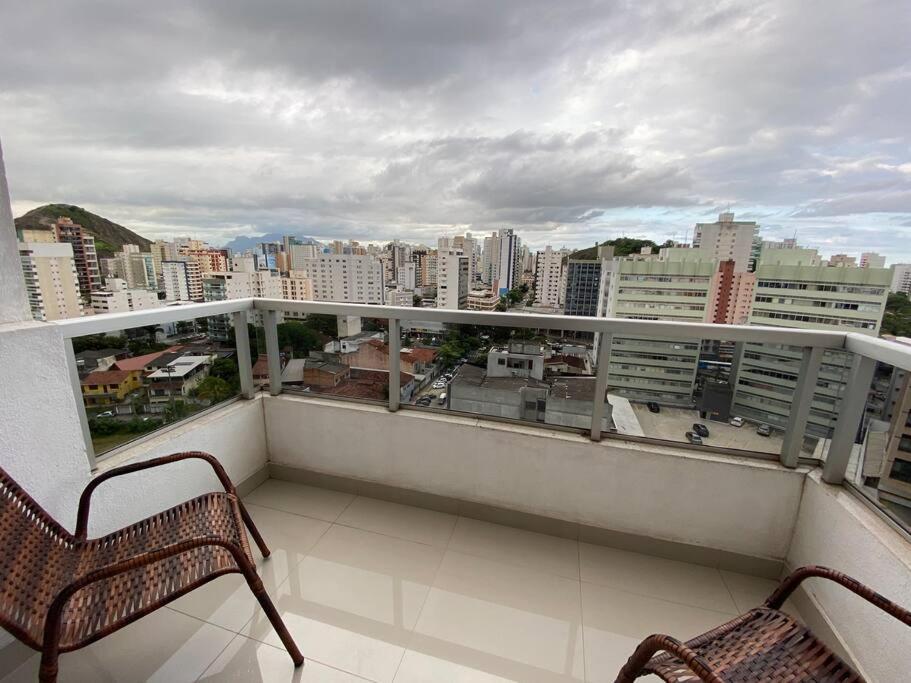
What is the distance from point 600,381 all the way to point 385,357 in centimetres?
127

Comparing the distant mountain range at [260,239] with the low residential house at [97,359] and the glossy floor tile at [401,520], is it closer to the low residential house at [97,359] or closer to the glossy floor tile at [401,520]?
Answer: the low residential house at [97,359]

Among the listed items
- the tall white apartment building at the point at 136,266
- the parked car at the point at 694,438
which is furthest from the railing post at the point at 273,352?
the parked car at the point at 694,438

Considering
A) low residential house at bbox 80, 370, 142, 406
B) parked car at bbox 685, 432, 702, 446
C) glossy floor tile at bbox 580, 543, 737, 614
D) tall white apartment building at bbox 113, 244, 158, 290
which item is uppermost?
tall white apartment building at bbox 113, 244, 158, 290

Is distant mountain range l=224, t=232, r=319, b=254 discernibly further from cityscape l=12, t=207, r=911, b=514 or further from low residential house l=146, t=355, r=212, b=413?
low residential house l=146, t=355, r=212, b=413

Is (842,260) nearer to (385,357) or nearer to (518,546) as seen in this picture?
(518,546)

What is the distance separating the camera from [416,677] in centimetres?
125

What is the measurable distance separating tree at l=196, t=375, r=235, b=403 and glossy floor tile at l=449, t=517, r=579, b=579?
1.72 m

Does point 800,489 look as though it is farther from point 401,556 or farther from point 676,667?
point 401,556

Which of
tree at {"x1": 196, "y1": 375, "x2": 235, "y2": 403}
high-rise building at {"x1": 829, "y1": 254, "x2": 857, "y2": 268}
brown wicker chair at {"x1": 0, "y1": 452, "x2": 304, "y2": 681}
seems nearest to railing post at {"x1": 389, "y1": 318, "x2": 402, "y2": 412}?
brown wicker chair at {"x1": 0, "y1": 452, "x2": 304, "y2": 681}

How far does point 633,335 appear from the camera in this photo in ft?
5.58

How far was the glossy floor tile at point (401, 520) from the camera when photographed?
1.99 m

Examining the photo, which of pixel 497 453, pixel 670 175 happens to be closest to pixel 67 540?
pixel 497 453

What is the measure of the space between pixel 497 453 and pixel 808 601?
4.88ft

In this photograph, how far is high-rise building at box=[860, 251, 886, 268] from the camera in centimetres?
199
